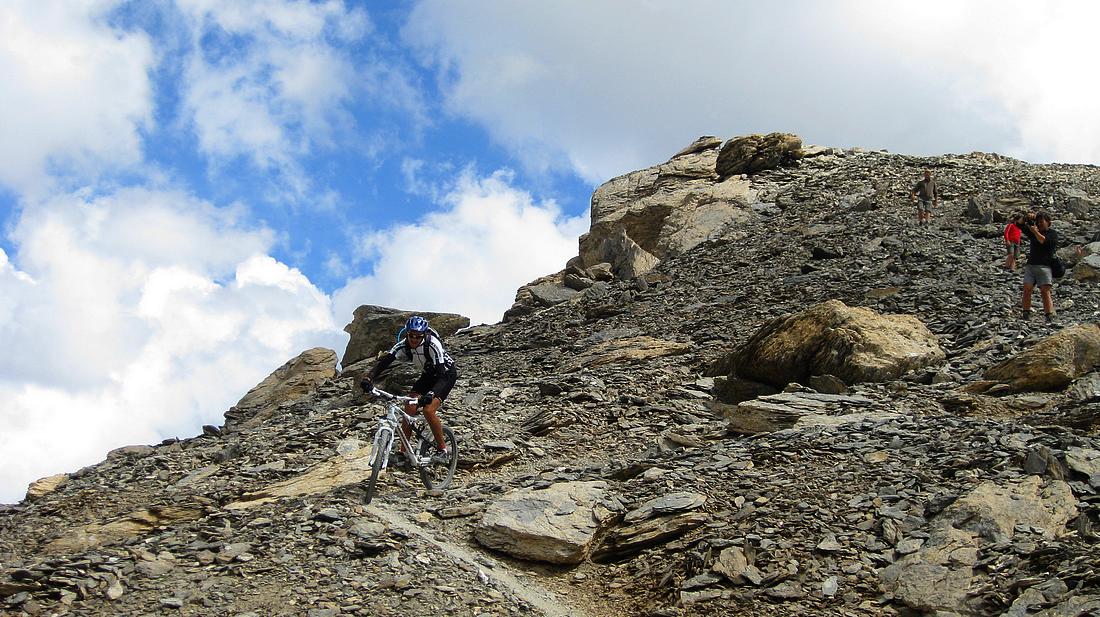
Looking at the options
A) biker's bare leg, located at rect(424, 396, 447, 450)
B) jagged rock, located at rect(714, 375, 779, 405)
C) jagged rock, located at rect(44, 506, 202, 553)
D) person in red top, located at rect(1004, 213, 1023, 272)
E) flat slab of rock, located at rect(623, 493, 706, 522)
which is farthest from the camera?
person in red top, located at rect(1004, 213, 1023, 272)

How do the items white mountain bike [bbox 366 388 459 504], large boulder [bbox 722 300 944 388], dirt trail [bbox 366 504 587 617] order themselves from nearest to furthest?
1. dirt trail [bbox 366 504 587 617]
2. white mountain bike [bbox 366 388 459 504]
3. large boulder [bbox 722 300 944 388]

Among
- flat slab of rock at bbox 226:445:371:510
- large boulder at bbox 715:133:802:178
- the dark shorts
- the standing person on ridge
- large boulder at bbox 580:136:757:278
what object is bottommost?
flat slab of rock at bbox 226:445:371:510

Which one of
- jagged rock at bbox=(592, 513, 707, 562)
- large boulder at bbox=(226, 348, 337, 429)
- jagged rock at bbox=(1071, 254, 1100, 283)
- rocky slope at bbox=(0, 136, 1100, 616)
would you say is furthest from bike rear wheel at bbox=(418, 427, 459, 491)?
jagged rock at bbox=(1071, 254, 1100, 283)

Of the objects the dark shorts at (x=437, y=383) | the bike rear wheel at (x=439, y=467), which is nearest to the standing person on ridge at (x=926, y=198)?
the bike rear wheel at (x=439, y=467)

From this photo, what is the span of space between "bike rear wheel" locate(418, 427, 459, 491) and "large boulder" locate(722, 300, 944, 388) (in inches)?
271

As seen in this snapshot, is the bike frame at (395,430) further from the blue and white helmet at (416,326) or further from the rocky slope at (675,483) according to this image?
the blue and white helmet at (416,326)

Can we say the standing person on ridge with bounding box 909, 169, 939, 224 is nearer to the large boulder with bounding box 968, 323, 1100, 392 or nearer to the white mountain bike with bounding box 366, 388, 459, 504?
the large boulder with bounding box 968, 323, 1100, 392

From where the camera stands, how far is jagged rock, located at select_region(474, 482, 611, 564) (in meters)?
10.9

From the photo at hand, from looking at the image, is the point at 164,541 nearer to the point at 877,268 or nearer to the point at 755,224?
the point at 877,268

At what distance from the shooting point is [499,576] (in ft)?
34.0

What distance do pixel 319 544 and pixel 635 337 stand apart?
44.3ft

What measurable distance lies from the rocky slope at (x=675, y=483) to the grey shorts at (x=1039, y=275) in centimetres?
83

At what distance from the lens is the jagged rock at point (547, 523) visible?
10875mm

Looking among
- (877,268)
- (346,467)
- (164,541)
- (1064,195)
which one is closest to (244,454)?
(346,467)
